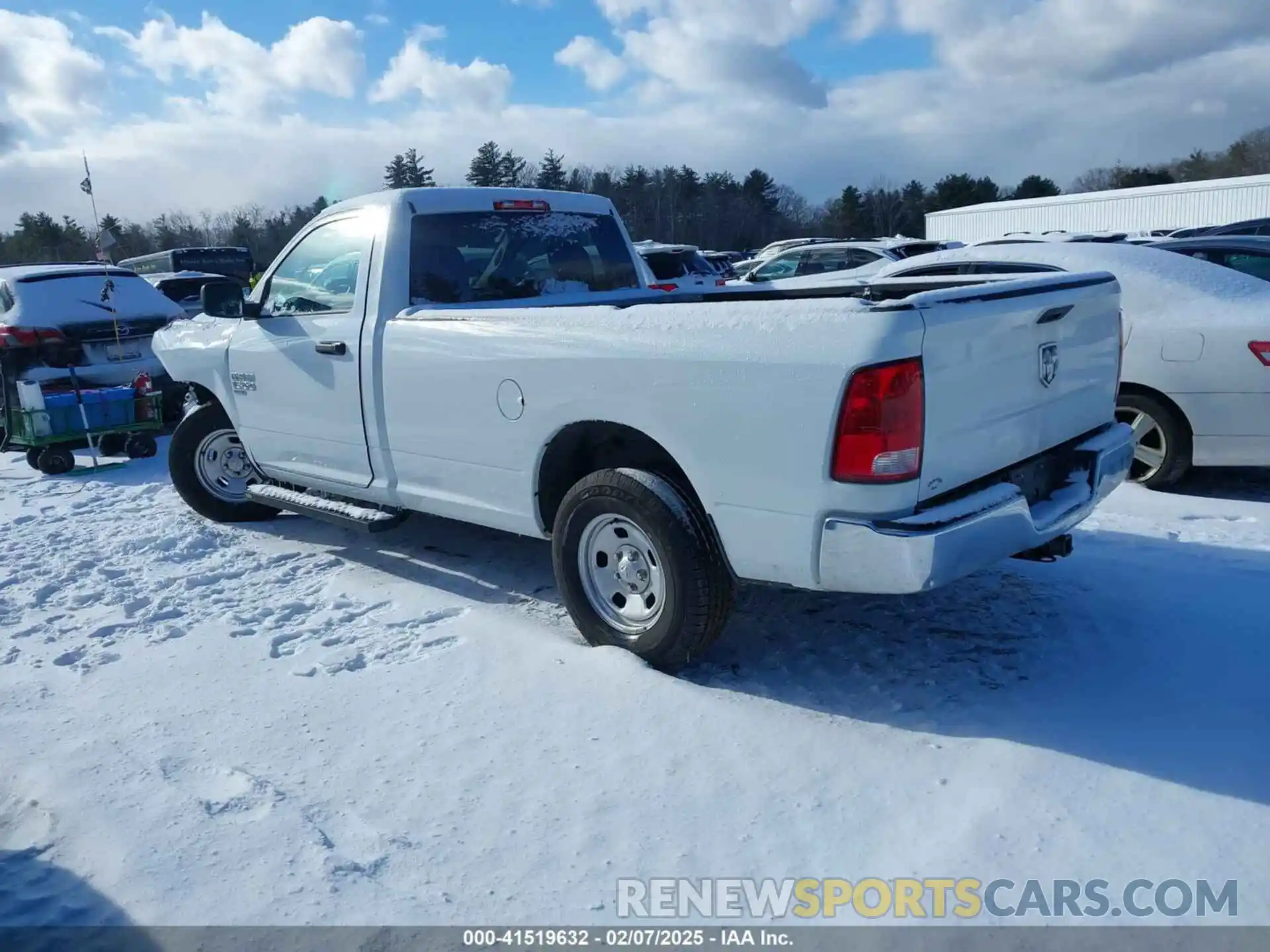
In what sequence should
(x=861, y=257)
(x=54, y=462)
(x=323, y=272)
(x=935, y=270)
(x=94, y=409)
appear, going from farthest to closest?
(x=861, y=257)
(x=94, y=409)
(x=54, y=462)
(x=935, y=270)
(x=323, y=272)

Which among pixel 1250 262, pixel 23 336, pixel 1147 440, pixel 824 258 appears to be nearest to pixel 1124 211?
pixel 824 258

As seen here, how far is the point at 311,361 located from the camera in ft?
17.5

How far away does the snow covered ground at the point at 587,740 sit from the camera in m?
2.86

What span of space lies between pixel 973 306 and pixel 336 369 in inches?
126

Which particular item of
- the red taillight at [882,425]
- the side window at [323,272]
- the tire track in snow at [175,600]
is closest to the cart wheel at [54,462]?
the tire track in snow at [175,600]

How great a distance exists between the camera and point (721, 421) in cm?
353

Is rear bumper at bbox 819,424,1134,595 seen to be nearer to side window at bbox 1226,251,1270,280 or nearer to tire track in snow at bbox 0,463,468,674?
tire track in snow at bbox 0,463,468,674

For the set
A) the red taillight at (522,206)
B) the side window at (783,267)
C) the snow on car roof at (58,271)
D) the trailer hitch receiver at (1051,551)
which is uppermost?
the red taillight at (522,206)

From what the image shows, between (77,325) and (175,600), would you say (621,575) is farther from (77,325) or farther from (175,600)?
(77,325)

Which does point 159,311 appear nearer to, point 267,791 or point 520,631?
point 520,631

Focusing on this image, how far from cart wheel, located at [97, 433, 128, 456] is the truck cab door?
11.5 feet

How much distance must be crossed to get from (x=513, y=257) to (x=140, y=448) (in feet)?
17.0

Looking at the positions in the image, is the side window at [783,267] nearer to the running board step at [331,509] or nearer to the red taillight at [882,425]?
the running board step at [331,509]

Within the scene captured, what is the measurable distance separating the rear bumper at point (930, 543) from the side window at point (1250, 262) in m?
5.55
